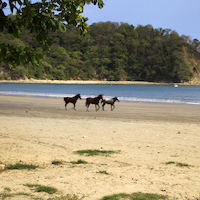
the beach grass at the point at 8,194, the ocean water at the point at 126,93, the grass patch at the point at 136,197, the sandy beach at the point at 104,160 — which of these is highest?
the beach grass at the point at 8,194

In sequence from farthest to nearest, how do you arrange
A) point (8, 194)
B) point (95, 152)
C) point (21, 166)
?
point (95, 152) → point (21, 166) → point (8, 194)

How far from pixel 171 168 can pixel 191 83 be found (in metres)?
148

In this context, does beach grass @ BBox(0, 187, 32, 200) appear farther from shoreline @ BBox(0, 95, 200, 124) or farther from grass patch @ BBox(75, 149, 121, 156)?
shoreline @ BBox(0, 95, 200, 124)

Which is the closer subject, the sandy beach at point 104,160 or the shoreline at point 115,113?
the sandy beach at point 104,160

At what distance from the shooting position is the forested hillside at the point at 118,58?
5812 inches

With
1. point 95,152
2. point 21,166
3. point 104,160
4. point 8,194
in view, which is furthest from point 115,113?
point 8,194

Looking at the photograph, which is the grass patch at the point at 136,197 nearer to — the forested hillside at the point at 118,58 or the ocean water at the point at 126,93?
the ocean water at the point at 126,93

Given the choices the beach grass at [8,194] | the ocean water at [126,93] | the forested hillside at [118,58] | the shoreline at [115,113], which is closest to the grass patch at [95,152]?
the beach grass at [8,194]

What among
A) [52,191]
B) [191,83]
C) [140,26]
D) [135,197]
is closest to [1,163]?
[52,191]

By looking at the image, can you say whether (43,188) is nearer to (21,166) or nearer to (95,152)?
(21,166)

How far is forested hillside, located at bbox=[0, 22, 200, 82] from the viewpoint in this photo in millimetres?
147625

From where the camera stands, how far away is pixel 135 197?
4383 mm

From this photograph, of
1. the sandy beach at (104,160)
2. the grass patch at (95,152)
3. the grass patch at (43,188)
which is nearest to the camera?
the grass patch at (43,188)

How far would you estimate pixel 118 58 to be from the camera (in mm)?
164250
